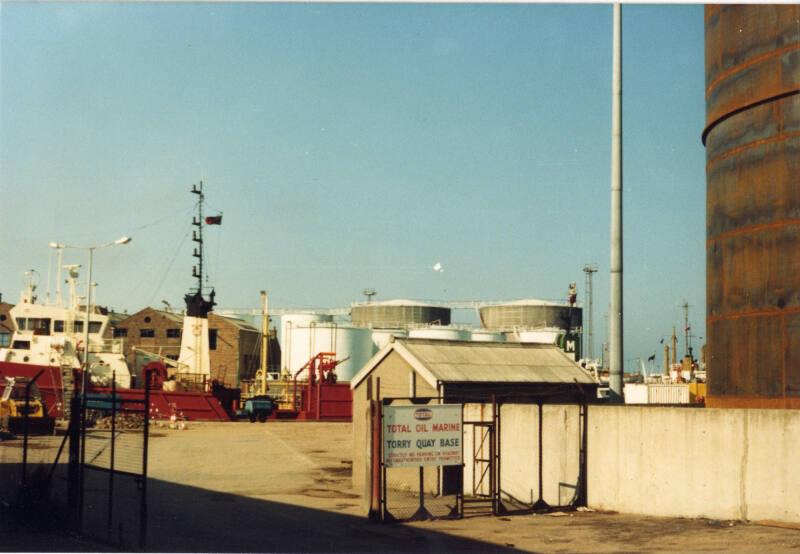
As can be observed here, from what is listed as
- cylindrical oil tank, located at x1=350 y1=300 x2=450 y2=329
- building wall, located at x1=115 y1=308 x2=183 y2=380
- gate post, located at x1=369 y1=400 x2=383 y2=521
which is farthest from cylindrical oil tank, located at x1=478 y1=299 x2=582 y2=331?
gate post, located at x1=369 y1=400 x2=383 y2=521

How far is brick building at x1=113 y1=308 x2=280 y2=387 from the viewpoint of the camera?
7606 cm

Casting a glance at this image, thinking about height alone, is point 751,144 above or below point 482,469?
above

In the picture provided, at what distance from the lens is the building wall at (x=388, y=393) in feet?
66.6

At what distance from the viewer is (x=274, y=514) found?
1752 cm

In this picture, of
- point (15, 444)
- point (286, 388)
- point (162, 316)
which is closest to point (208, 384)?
point (286, 388)

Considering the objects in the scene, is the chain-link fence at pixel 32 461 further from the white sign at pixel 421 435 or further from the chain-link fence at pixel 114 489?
the white sign at pixel 421 435

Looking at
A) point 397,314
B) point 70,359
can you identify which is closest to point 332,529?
point 70,359

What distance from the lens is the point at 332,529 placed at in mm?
15812

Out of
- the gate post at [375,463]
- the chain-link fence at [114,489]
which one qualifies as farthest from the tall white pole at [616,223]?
the chain-link fence at [114,489]

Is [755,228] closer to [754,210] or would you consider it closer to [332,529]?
[754,210]

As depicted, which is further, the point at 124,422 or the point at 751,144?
the point at 124,422

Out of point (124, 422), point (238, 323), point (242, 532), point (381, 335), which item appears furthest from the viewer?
point (381, 335)

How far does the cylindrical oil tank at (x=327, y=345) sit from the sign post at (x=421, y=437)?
55.6 meters

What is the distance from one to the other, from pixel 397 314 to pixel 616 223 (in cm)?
7906
